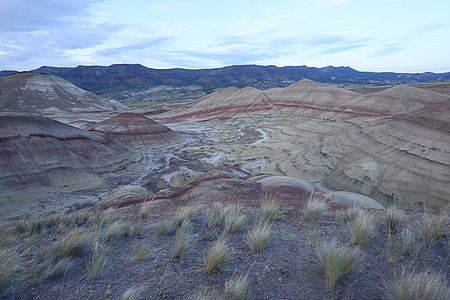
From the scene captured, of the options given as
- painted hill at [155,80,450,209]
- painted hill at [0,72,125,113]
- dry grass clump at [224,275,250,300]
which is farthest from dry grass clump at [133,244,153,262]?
painted hill at [0,72,125,113]

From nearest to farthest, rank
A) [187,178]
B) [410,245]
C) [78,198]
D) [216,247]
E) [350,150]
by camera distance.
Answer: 1. [216,247]
2. [410,245]
3. [78,198]
4. [187,178]
5. [350,150]

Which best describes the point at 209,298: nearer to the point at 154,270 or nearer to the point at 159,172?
the point at 154,270

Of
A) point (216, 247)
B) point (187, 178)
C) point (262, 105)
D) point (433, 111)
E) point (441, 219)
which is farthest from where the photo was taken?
point (262, 105)

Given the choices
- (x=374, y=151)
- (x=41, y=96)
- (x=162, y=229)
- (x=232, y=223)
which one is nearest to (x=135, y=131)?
(x=374, y=151)

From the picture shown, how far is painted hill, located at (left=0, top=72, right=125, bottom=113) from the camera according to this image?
84.3m

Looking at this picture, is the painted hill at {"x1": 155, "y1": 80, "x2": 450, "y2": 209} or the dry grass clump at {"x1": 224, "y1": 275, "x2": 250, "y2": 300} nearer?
the dry grass clump at {"x1": 224, "y1": 275, "x2": 250, "y2": 300}

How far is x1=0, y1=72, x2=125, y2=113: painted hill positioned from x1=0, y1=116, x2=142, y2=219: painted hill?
68.5 meters

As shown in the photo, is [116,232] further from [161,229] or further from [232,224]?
[232,224]

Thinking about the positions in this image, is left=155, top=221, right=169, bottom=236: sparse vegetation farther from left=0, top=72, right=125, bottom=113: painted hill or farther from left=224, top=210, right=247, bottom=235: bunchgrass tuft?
left=0, top=72, right=125, bottom=113: painted hill

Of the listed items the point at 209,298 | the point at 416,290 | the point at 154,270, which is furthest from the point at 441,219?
the point at 154,270

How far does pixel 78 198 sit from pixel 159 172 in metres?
9.61

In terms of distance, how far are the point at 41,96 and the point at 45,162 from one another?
84491 millimetres

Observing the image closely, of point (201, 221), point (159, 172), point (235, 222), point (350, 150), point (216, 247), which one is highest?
point (216, 247)

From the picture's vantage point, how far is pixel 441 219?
4.55 m
